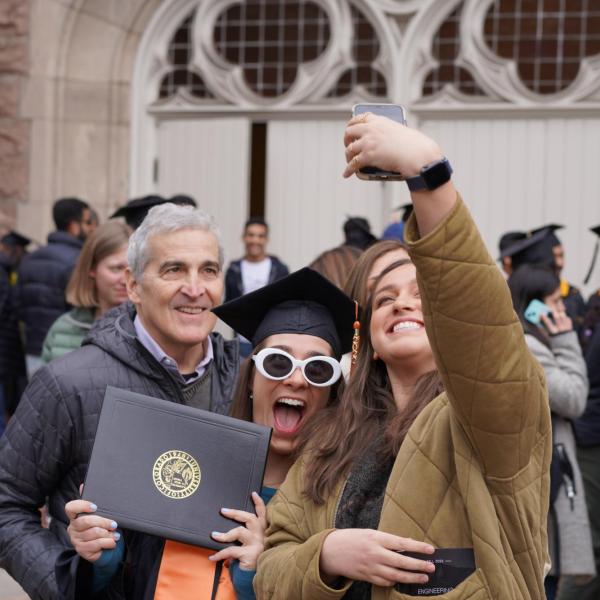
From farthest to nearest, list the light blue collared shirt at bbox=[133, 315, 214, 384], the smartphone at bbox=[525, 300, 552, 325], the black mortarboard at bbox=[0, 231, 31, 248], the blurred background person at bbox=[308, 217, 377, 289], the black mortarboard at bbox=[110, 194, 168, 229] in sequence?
the black mortarboard at bbox=[0, 231, 31, 248] < the black mortarboard at bbox=[110, 194, 168, 229] < the smartphone at bbox=[525, 300, 552, 325] < the blurred background person at bbox=[308, 217, 377, 289] < the light blue collared shirt at bbox=[133, 315, 214, 384]

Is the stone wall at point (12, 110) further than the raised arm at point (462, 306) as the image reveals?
Yes

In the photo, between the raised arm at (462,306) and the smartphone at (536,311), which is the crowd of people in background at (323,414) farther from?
the smartphone at (536,311)

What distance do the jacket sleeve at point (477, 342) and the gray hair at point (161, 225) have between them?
4.61 feet

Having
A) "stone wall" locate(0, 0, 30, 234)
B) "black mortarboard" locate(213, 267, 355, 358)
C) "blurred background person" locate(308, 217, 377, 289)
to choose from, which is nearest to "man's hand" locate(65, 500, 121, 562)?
"black mortarboard" locate(213, 267, 355, 358)

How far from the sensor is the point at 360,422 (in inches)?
111

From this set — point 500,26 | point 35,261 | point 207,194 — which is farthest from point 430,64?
point 35,261

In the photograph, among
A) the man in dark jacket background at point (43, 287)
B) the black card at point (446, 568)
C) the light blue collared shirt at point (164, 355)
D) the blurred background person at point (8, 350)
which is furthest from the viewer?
the blurred background person at point (8, 350)

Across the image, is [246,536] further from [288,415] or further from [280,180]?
[280,180]

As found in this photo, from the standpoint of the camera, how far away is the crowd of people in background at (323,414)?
2213mm

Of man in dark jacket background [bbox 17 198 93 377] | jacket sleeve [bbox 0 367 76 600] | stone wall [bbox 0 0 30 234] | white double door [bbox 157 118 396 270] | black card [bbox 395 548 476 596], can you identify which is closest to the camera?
black card [bbox 395 548 476 596]

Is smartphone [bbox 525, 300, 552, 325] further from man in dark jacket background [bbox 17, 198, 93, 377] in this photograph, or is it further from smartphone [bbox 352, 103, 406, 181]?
smartphone [bbox 352, 103, 406, 181]

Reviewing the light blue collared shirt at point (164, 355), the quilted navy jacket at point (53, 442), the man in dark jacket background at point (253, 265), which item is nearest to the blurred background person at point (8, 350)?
the man in dark jacket background at point (253, 265)

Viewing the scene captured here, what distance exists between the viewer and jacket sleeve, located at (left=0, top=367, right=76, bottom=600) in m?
3.23

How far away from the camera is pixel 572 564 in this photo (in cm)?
542
